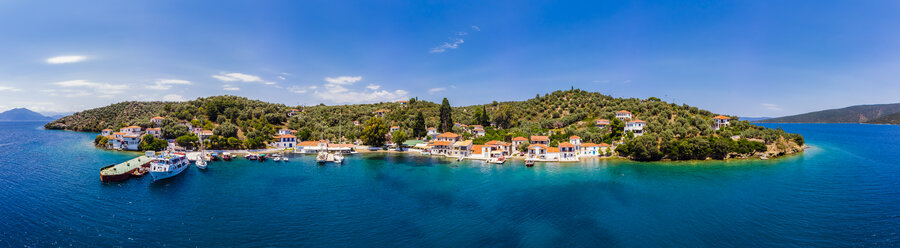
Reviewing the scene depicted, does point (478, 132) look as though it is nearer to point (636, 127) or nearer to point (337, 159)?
point (636, 127)

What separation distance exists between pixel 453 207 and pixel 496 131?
44597mm

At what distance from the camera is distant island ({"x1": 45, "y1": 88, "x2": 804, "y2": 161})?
1767 inches

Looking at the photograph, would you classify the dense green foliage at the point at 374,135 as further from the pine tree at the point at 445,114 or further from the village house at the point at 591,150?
the village house at the point at 591,150

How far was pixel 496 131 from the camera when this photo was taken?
215 feet

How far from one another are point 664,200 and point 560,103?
68.6 metres

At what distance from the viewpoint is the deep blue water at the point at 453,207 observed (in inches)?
667

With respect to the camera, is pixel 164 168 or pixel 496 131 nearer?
pixel 164 168

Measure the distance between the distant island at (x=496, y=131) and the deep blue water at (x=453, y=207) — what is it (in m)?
9.06

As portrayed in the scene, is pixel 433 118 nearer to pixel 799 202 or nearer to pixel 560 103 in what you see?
pixel 560 103

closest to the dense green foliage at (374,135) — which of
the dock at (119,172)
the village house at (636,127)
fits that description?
the dock at (119,172)

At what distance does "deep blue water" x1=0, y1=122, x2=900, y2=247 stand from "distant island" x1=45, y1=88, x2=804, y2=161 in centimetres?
906

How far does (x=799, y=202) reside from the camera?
23250mm

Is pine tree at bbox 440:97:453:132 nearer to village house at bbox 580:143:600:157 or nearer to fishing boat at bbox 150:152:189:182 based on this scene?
village house at bbox 580:143:600:157

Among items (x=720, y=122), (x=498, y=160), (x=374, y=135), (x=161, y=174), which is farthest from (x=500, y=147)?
(x=720, y=122)
